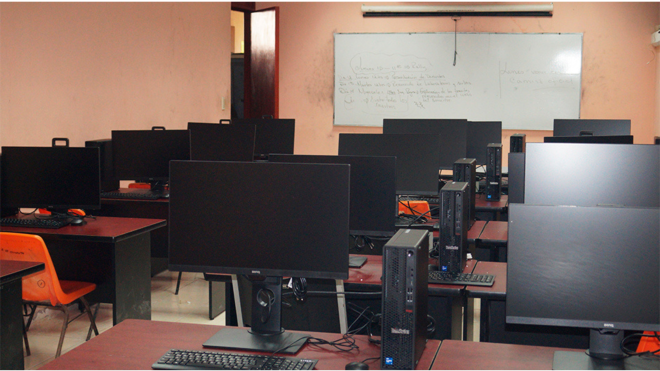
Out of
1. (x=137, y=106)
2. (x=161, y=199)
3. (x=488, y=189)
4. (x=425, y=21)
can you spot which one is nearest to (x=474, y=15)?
(x=425, y=21)

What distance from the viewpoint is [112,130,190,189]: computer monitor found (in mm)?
4289

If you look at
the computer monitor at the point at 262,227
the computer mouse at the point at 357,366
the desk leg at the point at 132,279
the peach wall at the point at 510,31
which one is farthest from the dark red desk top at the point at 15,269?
the peach wall at the point at 510,31

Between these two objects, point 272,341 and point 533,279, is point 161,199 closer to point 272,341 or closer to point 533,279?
point 272,341

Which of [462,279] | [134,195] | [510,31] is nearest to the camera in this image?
[462,279]

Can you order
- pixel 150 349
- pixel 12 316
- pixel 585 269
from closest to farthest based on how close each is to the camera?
pixel 585 269
pixel 150 349
pixel 12 316

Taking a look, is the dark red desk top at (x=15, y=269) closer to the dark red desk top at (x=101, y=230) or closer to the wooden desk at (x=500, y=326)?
the dark red desk top at (x=101, y=230)

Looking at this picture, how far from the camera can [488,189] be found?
14.7ft

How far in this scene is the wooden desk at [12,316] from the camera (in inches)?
101

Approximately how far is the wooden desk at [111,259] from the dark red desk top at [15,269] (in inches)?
18.9

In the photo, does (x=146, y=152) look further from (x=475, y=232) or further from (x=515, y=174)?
(x=515, y=174)

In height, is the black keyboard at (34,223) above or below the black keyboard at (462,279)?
above

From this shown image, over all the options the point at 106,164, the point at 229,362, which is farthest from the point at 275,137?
the point at 229,362

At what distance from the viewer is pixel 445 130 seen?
183 inches

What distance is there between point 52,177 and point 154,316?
3.54ft
